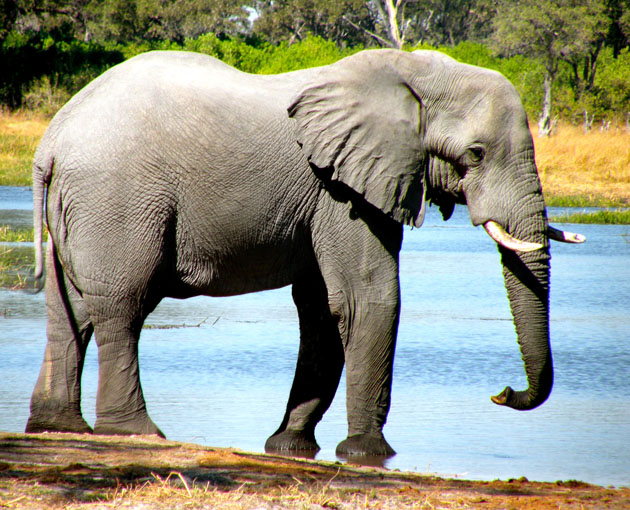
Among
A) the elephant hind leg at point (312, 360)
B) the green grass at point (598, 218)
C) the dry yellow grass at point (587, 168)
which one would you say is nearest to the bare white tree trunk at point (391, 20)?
the dry yellow grass at point (587, 168)

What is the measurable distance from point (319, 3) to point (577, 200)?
35026 millimetres

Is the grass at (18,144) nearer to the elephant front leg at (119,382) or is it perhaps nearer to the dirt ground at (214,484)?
the elephant front leg at (119,382)

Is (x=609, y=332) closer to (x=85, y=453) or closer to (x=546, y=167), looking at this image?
(x=85, y=453)

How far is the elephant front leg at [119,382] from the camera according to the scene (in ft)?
17.2

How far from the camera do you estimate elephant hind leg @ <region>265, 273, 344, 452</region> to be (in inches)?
229

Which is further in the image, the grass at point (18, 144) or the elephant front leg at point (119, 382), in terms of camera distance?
the grass at point (18, 144)

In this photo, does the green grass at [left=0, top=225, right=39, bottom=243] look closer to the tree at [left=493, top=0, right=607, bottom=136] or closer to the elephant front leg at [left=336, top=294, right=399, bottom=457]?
the elephant front leg at [left=336, top=294, right=399, bottom=457]

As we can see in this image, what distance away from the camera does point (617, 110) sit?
39344mm

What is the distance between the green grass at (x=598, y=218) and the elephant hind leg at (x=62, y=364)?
50.1ft

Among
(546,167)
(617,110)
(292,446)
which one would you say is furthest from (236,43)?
(292,446)

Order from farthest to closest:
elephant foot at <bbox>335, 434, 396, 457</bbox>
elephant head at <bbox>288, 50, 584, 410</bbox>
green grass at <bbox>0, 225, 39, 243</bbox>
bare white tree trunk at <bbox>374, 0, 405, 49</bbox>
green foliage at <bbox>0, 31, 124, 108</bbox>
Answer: bare white tree trunk at <bbox>374, 0, 405, 49</bbox>
green foliage at <bbox>0, 31, 124, 108</bbox>
green grass at <bbox>0, 225, 39, 243</bbox>
elephant foot at <bbox>335, 434, 396, 457</bbox>
elephant head at <bbox>288, 50, 584, 410</bbox>

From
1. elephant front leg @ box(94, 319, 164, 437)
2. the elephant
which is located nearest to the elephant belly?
the elephant

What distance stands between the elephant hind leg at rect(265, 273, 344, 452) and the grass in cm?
1840

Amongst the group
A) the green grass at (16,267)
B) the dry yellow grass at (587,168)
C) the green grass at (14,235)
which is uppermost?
the green grass at (16,267)
